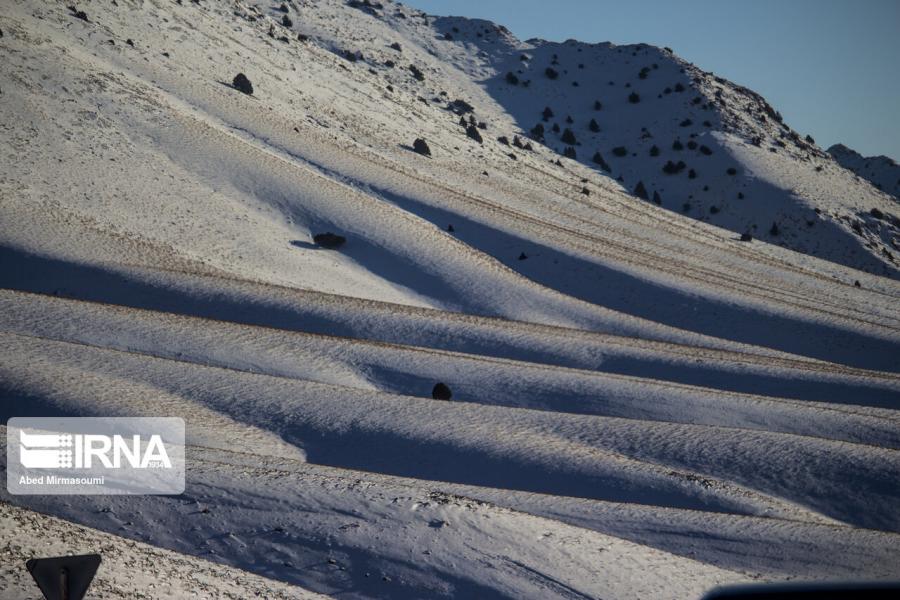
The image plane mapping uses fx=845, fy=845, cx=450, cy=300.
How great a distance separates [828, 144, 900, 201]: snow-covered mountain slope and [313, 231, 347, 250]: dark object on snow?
315 feet

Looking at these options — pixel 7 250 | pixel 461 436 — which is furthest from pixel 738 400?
pixel 7 250

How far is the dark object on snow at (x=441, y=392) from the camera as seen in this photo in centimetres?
2631

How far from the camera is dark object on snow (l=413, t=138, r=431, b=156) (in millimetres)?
68812

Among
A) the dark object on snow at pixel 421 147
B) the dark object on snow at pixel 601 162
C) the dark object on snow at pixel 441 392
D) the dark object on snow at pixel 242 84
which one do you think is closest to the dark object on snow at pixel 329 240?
the dark object on snow at pixel 441 392

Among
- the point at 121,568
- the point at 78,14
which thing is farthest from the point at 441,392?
the point at 78,14

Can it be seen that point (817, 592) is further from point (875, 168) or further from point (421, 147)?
point (875, 168)

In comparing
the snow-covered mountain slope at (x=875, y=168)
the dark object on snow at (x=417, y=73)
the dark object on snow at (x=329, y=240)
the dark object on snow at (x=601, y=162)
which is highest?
the snow-covered mountain slope at (x=875, y=168)

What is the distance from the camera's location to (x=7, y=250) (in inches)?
1291

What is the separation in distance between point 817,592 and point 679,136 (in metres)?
107

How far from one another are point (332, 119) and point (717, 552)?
56.4 meters

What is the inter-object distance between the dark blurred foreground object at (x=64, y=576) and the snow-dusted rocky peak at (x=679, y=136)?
81.3 meters

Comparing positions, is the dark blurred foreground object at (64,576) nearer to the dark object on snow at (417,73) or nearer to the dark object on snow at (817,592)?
the dark object on snow at (817,592)

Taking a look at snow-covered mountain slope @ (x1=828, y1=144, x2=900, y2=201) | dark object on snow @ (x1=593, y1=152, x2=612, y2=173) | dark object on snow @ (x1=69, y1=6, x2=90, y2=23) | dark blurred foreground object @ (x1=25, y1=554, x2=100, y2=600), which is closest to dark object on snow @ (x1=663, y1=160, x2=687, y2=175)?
dark object on snow @ (x1=593, y1=152, x2=612, y2=173)

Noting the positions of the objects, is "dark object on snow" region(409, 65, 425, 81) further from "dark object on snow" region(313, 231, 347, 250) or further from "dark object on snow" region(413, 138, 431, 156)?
"dark object on snow" region(313, 231, 347, 250)
